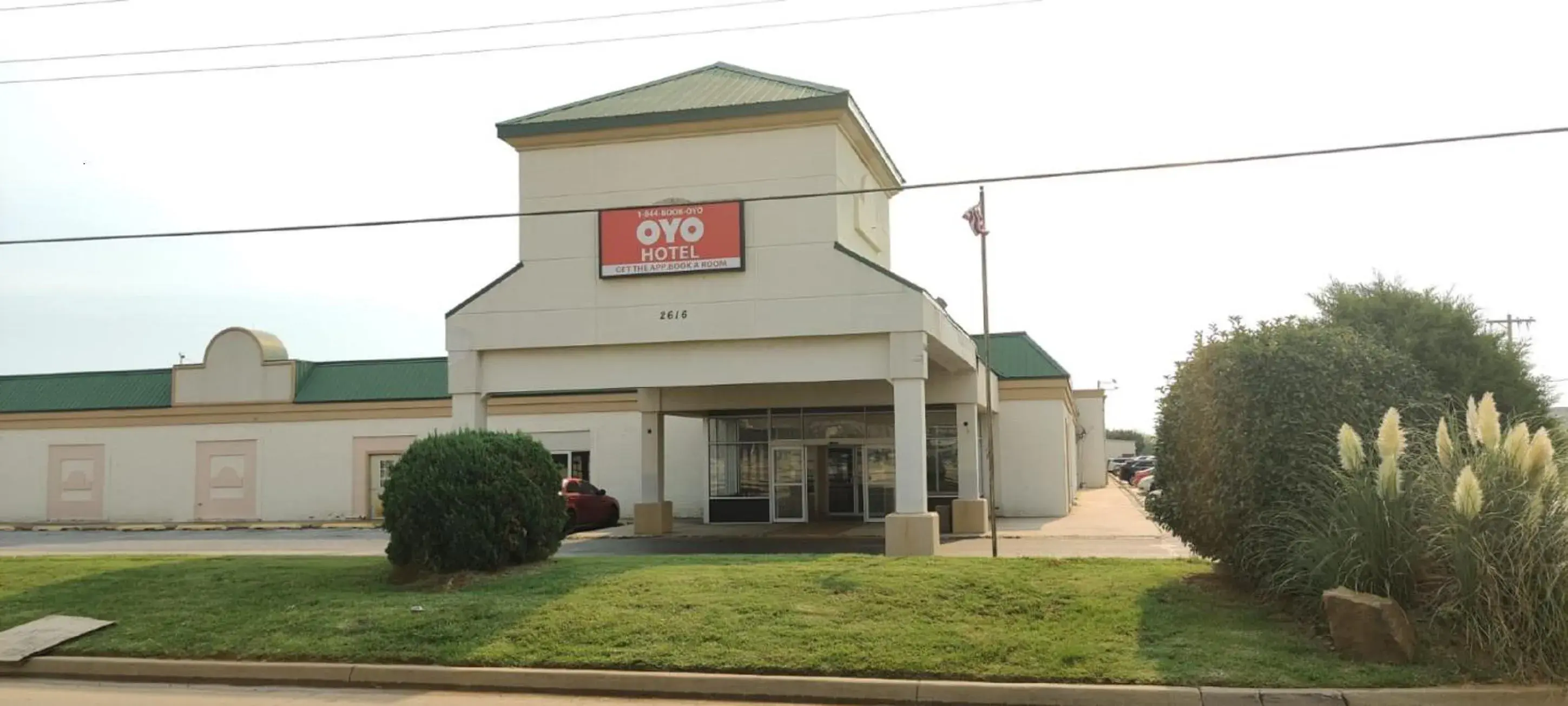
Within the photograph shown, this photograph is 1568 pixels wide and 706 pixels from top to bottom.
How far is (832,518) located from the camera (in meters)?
30.0

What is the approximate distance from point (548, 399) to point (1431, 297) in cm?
2201

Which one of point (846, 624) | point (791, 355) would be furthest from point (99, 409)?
point (846, 624)

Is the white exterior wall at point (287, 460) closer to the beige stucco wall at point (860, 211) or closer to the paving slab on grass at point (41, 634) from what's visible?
the beige stucco wall at point (860, 211)

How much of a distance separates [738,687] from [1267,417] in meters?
5.71

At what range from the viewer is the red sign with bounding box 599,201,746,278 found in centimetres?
1912

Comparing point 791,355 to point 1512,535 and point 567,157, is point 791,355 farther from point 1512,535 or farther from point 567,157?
point 1512,535

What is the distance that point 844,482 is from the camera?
1185 inches

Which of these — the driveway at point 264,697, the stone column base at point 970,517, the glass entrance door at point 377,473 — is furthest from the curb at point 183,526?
the driveway at point 264,697

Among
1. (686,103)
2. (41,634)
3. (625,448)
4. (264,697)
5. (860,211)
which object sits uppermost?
(686,103)

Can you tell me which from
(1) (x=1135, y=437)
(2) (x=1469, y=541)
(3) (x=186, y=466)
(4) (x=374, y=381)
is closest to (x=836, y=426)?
(4) (x=374, y=381)

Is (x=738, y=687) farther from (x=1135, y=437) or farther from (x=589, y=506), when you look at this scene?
(x=1135, y=437)

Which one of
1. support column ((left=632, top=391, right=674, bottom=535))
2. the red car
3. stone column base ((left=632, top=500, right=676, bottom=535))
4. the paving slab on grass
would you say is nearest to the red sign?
support column ((left=632, top=391, right=674, bottom=535))

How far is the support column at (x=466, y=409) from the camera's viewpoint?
797 inches

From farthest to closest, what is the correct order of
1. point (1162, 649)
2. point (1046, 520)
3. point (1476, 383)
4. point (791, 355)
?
point (1046, 520) → point (1476, 383) → point (791, 355) → point (1162, 649)
